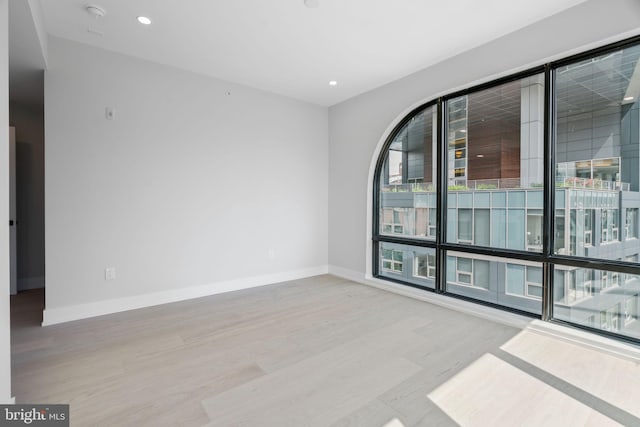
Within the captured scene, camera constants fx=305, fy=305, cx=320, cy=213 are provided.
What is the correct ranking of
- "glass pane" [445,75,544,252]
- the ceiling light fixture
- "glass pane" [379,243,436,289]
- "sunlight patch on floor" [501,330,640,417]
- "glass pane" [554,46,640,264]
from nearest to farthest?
"sunlight patch on floor" [501,330,640,417] → "glass pane" [554,46,640,264] → the ceiling light fixture → "glass pane" [445,75,544,252] → "glass pane" [379,243,436,289]

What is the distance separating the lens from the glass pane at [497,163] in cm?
291

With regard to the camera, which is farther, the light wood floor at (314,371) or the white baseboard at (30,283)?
the white baseboard at (30,283)

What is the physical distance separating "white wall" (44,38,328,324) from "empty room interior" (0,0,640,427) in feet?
0.08

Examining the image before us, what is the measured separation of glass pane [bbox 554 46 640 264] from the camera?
7.77 feet

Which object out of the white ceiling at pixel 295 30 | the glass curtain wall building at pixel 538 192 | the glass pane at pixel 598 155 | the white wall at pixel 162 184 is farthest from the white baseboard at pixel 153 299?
the glass pane at pixel 598 155

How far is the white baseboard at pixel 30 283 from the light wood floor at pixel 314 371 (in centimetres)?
147

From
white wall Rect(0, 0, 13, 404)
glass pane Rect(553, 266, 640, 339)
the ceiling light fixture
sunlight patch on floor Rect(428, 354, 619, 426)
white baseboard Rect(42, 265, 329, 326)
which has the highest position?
the ceiling light fixture

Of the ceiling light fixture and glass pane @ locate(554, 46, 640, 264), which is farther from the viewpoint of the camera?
the ceiling light fixture

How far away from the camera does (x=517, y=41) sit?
2.88 metres

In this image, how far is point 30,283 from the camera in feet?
14.4

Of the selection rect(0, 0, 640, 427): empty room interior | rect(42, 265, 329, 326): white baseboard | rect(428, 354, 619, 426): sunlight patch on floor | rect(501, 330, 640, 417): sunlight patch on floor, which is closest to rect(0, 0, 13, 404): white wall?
rect(0, 0, 640, 427): empty room interior
